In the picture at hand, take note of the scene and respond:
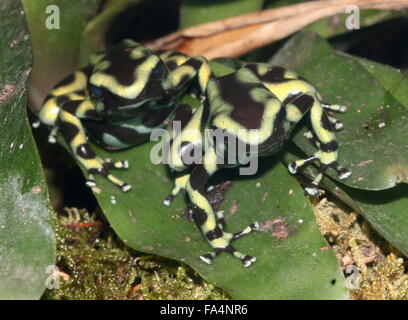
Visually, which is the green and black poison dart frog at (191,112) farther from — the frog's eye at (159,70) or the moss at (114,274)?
the moss at (114,274)

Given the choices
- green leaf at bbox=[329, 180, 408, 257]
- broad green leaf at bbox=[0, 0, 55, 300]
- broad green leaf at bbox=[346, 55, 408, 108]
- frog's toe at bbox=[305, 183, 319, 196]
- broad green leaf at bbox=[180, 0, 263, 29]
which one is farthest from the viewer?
broad green leaf at bbox=[180, 0, 263, 29]

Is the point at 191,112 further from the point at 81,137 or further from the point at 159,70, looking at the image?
the point at 81,137

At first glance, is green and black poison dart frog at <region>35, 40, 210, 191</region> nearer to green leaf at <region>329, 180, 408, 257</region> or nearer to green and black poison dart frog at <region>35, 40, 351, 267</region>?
green and black poison dart frog at <region>35, 40, 351, 267</region>

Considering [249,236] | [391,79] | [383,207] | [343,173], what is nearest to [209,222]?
[249,236]

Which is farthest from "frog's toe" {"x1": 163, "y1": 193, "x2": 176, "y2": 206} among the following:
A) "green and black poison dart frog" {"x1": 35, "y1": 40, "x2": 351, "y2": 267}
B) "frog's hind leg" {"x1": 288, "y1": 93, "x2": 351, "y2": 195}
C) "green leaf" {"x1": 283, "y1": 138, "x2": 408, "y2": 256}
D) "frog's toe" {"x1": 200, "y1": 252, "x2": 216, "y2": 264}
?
"green leaf" {"x1": 283, "y1": 138, "x2": 408, "y2": 256}

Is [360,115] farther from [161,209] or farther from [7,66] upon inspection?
[7,66]

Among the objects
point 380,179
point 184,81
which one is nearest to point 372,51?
point 184,81
